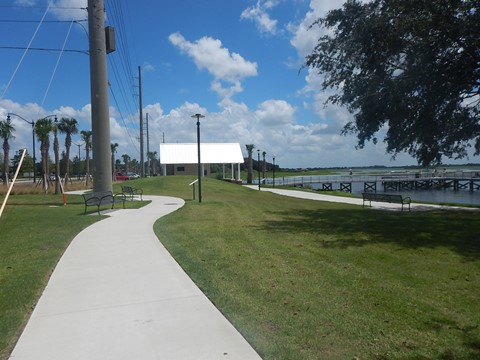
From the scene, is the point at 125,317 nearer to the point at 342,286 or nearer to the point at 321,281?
the point at 321,281

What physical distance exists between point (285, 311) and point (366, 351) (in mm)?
1185

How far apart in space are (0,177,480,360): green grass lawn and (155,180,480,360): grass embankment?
0.7 inches

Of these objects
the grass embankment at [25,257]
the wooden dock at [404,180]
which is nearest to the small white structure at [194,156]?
the wooden dock at [404,180]

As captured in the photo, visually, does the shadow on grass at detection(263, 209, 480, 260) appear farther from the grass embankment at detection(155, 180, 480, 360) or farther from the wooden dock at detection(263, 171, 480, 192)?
the wooden dock at detection(263, 171, 480, 192)

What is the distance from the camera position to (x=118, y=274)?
659 cm

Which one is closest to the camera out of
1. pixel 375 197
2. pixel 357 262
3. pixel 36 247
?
pixel 357 262

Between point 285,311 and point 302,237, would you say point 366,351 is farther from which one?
point 302,237

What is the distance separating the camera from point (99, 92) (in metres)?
19.2

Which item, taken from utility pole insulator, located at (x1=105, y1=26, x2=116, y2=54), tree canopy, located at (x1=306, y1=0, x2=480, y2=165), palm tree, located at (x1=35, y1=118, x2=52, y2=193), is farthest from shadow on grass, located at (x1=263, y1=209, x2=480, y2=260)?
palm tree, located at (x1=35, y1=118, x2=52, y2=193)

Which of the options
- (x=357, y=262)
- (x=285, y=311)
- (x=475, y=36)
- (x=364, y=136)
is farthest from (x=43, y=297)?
(x=364, y=136)

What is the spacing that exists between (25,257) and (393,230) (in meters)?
8.94

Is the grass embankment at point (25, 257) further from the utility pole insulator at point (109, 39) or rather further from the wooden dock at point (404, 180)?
the wooden dock at point (404, 180)

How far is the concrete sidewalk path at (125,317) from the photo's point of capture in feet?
12.6

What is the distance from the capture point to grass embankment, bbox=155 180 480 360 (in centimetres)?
394
